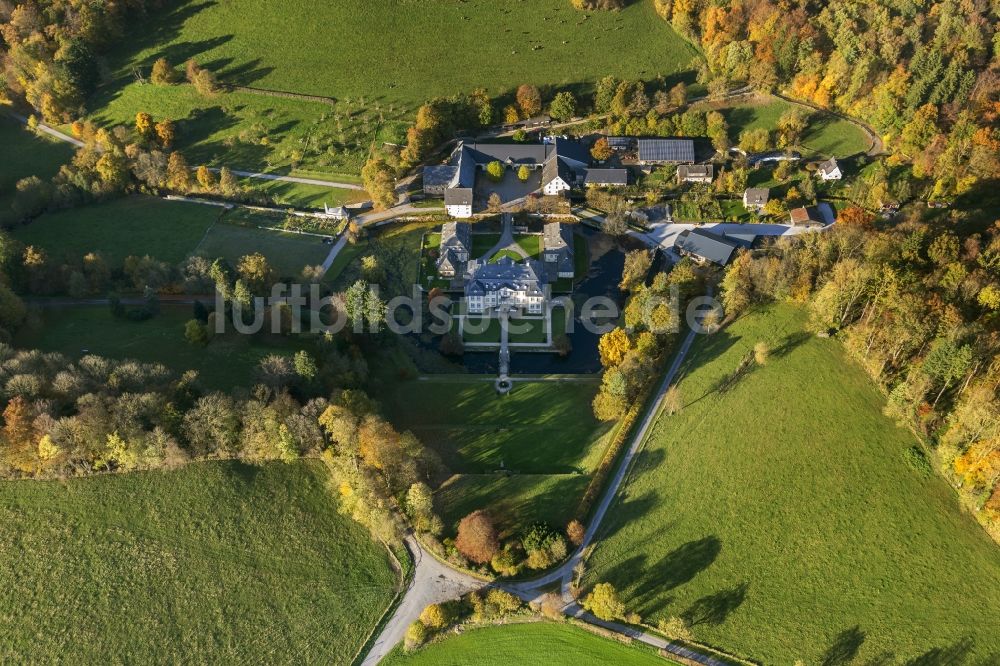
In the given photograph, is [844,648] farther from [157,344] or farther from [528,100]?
[528,100]

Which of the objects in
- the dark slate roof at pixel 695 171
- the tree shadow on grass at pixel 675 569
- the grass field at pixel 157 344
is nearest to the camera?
the tree shadow on grass at pixel 675 569

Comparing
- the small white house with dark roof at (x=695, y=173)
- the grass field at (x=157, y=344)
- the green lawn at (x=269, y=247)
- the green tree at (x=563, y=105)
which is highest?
the green tree at (x=563, y=105)

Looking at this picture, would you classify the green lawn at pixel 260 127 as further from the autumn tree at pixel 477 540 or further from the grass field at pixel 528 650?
the grass field at pixel 528 650

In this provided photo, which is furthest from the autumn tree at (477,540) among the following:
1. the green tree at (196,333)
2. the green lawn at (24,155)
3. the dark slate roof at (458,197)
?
the green lawn at (24,155)

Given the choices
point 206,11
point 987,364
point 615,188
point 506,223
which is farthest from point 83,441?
point 206,11

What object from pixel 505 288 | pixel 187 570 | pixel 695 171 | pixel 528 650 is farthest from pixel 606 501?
pixel 695 171

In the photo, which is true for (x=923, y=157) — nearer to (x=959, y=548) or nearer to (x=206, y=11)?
(x=959, y=548)

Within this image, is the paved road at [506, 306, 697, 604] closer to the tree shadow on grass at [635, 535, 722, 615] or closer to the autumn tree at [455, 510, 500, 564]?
the autumn tree at [455, 510, 500, 564]
